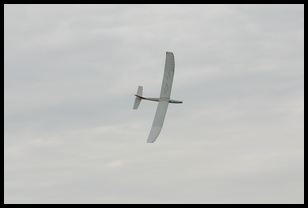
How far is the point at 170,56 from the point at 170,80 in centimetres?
438

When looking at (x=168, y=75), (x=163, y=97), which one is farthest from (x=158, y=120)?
(x=168, y=75)

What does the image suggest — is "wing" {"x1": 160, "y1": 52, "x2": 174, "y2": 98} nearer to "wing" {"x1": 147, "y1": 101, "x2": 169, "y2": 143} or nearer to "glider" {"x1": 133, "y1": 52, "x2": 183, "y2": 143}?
"glider" {"x1": 133, "y1": 52, "x2": 183, "y2": 143}

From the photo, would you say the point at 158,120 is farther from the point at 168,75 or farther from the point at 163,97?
the point at 168,75

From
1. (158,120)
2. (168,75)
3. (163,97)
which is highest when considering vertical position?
(168,75)

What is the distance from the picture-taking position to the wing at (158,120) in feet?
437

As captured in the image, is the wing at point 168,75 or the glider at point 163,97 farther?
the wing at point 168,75

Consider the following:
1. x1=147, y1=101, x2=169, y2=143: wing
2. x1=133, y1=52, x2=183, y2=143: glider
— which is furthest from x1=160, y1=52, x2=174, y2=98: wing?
x1=147, y1=101, x2=169, y2=143: wing

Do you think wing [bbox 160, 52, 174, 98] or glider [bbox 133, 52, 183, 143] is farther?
wing [bbox 160, 52, 174, 98]

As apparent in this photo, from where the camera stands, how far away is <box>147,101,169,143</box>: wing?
437 feet

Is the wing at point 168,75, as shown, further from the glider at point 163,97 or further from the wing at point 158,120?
the wing at point 158,120

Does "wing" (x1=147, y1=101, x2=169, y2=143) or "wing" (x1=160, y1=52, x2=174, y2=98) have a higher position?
"wing" (x1=160, y1=52, x2=174, y2=98)

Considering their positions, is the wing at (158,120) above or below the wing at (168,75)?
below

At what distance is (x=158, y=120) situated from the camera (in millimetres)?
138375

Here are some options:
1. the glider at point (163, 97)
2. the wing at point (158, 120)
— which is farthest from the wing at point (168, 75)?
the wing at point (158, 120)
